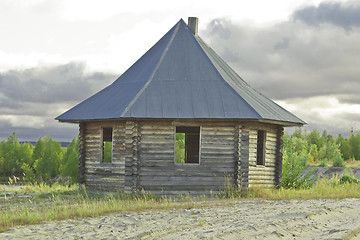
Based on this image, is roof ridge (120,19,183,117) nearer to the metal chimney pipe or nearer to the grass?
the metal chimney pipe

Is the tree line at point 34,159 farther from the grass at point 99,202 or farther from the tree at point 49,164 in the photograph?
the grass at point 99,202

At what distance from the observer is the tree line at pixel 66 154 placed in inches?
1772

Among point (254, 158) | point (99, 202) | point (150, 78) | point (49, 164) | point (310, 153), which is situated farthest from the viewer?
point (49, 164)

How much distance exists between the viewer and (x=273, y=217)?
11.8 metres

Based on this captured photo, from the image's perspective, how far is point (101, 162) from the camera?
1903 centimetres

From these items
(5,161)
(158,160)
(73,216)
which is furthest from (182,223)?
(5,161)

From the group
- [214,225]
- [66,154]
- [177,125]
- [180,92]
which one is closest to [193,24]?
[180,92]

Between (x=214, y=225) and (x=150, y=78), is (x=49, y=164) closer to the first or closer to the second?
(x=150, y=78)

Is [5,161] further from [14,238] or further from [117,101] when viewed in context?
[14,238]

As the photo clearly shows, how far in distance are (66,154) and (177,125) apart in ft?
176

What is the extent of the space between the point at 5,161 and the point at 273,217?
7633cm

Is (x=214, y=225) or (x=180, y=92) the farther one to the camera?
(x=180, y=92)

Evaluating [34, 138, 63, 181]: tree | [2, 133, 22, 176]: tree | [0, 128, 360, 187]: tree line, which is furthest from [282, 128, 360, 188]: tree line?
[2, 133, 22, 176]: tree

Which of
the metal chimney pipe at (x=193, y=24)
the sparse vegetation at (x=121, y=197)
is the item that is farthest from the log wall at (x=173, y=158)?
the metal chimney pipe at (x=193, y=24)
